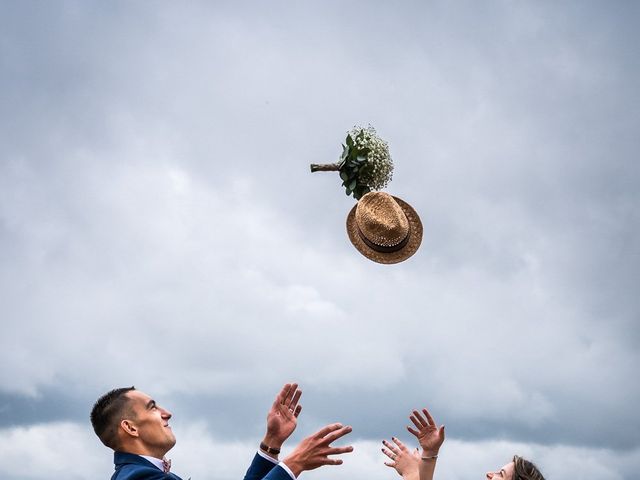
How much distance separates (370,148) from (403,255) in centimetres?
203

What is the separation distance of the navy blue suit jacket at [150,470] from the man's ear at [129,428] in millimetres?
214

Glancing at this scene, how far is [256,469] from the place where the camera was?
6.29 meters

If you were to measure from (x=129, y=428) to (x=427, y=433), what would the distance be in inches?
164

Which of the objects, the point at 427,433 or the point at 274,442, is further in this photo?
the point at 427,433

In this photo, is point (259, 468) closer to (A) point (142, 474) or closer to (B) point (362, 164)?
(A) point (142, 474)

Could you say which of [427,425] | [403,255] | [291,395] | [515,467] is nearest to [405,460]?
[427,425]

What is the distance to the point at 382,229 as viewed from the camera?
46.8 feet

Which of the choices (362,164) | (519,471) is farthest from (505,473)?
(362,164)

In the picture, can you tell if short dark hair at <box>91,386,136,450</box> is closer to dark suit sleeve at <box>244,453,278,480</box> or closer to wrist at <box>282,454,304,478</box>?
dark suit sleeve at <box>244,453,278,480</box>

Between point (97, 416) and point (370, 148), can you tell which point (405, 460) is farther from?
point (370, 148)

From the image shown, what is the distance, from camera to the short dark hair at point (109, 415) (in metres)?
6.86

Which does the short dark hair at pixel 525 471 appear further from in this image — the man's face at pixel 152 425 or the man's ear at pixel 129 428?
the man's ear at pixel 129 428

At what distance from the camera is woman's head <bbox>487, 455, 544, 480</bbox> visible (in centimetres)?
950

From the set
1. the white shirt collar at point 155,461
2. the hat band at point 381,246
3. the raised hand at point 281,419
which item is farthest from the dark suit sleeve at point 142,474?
the hat band at point 381,246
